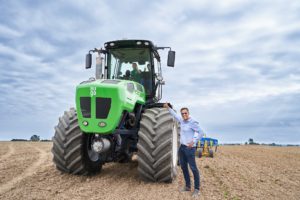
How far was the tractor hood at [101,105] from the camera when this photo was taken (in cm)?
709

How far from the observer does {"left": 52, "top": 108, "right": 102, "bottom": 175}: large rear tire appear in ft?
25.2

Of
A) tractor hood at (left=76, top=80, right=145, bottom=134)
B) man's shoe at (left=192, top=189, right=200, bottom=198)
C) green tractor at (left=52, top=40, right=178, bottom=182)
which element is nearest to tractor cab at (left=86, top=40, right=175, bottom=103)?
green tractor at (left=52, top=40, right=178, bottom=182)

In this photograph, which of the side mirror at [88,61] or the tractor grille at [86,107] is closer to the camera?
the tractor grille at [86,107]

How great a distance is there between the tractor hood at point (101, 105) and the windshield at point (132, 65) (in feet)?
6.07

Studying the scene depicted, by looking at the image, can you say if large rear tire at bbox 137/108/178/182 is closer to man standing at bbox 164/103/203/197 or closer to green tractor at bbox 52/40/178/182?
green tractor at bbox 52/40/178/182

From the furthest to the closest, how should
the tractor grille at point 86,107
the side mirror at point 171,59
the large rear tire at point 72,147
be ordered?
1. the side mirror at point 171,59
2. the large rear tire at point 72,147
3. the tractor grille at point 86,107

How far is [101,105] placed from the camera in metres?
7.18

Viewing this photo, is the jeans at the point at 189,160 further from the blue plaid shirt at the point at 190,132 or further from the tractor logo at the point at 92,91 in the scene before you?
the tractor logo at the point at 92,91

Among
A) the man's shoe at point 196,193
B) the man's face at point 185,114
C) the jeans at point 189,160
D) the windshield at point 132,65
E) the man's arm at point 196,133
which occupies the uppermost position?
the windshield at point 132,65

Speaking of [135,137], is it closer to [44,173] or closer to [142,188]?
[142,188]

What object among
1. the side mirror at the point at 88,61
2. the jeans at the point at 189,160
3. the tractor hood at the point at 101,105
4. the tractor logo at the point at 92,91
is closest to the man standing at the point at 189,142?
the jeans at the point at 189,160

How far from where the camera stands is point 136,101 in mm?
7902

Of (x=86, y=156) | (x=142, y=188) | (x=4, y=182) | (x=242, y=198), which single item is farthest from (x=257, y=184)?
(x=4, y=182)

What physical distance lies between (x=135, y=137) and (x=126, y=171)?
1.48 meters
